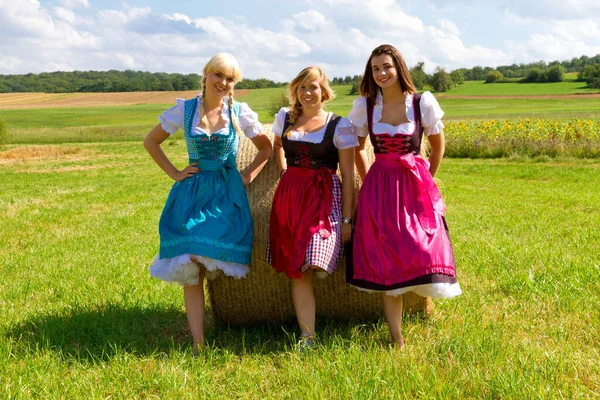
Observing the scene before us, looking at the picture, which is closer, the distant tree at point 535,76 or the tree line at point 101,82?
the distant tree at point 535,76

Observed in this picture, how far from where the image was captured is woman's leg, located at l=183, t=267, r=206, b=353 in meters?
3.79

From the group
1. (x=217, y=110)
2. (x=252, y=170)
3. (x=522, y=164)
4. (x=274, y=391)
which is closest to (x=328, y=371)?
(x=274, y=391)

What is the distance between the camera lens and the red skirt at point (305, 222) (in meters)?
3.65

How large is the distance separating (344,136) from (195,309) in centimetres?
141

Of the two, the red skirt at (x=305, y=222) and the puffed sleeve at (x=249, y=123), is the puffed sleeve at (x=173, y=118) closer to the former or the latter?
the puffed sleeve at (x=249, y=123)

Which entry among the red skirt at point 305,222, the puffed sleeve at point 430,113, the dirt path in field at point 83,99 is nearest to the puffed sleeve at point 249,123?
the red skirt at point 305,222

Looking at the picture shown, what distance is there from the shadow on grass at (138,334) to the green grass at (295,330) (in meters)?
0.01

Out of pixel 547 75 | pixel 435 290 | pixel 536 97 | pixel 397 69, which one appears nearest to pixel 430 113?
pixel 397 69

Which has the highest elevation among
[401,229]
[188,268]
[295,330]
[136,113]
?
[401,229]

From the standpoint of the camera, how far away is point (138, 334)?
407 cm

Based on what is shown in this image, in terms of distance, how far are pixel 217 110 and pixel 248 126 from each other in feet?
0.72

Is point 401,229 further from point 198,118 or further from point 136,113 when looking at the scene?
point 136,113

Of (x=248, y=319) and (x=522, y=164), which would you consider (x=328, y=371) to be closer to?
(x=248, y=319)

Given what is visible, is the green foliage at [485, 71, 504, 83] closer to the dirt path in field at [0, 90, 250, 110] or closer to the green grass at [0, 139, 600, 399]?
the dirt path in field at [0, 90, 250, 110]
